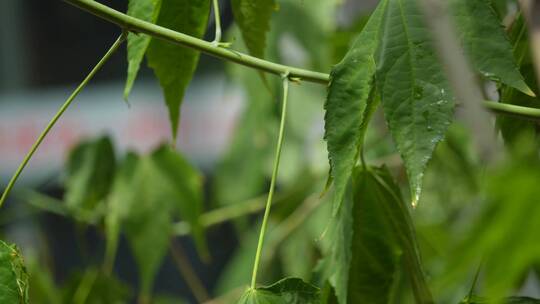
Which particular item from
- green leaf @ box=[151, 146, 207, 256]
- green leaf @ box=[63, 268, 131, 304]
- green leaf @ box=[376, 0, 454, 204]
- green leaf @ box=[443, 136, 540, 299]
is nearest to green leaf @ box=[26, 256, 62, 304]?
green leaf @ box=[63, 268, 131, 304]

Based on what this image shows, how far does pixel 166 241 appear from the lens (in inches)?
32.0

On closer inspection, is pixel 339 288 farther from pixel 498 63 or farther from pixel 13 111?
pixel 13 111

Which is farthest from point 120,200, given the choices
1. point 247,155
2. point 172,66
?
point 172,66

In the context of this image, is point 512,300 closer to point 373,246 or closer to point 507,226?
point 373,246

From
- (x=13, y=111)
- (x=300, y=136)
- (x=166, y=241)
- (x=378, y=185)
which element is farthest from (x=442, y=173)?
(x=13, y=111)

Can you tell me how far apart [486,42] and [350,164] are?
3.0 inches

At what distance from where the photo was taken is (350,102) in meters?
0.43

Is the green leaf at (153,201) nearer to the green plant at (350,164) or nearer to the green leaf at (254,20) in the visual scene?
the green plant at (350,164)

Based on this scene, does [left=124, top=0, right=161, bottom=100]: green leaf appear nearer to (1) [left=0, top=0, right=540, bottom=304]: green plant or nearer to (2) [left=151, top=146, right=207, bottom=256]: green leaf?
(1) [left=0, top=0, right=540, bottom=304]: green plant

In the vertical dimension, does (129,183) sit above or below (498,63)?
below

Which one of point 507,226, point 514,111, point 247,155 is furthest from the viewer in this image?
point 247,155

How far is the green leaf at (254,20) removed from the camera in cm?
50

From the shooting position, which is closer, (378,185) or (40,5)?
(378,185)

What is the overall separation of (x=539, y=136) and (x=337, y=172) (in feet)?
0.39
